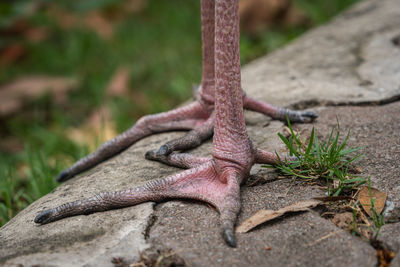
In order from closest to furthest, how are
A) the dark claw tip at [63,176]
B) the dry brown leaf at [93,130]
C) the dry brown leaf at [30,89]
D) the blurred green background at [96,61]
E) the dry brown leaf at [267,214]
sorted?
1. the dry brown leaf at [267,214]
2. the dark claw tip at [63,176]
3. the dry brown leaf at [93,130]
4. the blurred green background at [96,61]
5. the dry brown leaf at [30,89]

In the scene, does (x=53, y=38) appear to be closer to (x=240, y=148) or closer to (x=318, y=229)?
(x=240, y=148)

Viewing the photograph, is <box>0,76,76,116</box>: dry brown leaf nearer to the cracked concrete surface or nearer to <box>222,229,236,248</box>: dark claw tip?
the cracked concrete surface

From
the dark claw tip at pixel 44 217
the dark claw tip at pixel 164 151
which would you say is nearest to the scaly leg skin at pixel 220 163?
the dark claw tip at pixel 44 217

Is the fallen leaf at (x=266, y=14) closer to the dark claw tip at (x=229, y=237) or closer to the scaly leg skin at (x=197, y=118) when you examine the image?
the scaly leg skin at (x=197, y=118)

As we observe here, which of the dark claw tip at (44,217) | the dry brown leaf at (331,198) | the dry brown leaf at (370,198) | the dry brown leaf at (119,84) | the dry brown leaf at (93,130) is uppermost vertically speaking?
the dark claw tip at (44,217)

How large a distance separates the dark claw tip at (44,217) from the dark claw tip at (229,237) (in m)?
0.70

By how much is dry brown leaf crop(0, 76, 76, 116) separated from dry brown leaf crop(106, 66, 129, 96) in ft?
1.34

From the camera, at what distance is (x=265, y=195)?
1765 mm

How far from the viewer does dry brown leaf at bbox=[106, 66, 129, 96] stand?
447 cm

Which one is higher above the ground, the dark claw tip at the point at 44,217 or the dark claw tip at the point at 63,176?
the dark claw tip at the point at 44,217

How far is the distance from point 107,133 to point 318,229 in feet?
8.17

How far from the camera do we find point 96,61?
17.3ft

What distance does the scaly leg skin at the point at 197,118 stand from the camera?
2.27m

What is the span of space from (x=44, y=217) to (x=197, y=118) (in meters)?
1.03
